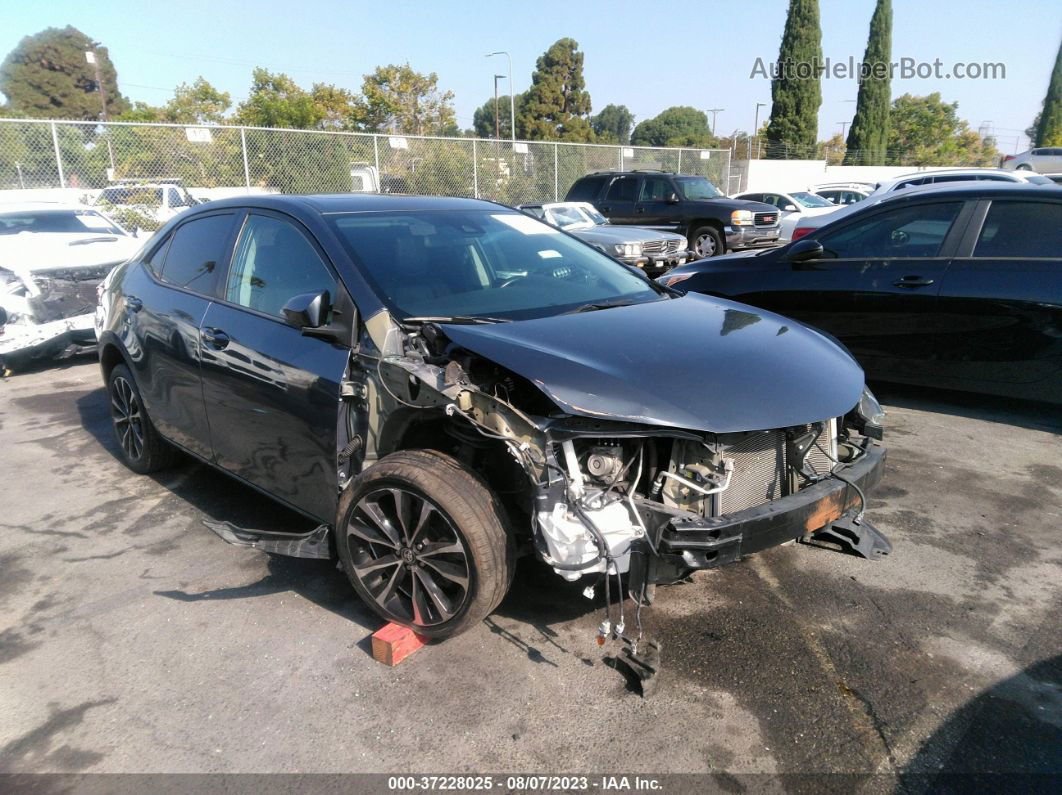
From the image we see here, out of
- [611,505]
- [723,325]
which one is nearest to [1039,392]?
[723,325]

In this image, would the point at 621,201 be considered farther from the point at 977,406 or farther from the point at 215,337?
the point at 215,337

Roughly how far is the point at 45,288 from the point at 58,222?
76.8 inches

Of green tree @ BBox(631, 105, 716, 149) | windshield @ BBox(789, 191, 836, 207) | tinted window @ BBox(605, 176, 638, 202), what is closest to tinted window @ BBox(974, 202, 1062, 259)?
tinted window @ BBox(605, 176, 638, 202)

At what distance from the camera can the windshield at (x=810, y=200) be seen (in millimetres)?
20970

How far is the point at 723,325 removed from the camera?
11.1 feet

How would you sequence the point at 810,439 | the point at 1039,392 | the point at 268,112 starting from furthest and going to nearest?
the point at 268,112 → the point at 1039,392 → the point at 810,439

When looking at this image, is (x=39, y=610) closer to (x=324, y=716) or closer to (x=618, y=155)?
(x=324, y=716)

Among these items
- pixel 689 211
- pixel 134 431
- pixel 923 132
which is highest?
pixel 923 132

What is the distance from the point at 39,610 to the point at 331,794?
6.35 ft

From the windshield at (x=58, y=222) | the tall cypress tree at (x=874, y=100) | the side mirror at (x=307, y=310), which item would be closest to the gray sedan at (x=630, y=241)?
the windshield at (x=58, y=222)

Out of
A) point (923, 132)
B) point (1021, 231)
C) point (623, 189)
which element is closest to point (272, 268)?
point (1021, 231)

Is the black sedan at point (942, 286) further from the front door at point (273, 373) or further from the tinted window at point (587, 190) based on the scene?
the tinted window at point (587, 190)

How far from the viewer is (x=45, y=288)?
24.6ft

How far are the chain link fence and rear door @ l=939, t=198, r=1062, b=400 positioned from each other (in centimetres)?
1103
